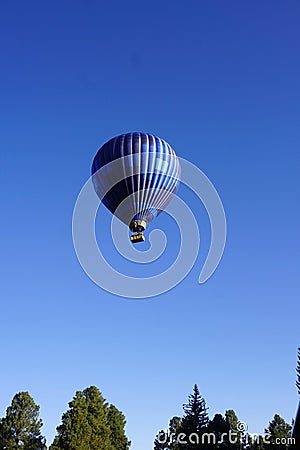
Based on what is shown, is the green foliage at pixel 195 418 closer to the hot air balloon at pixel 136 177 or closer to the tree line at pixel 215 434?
the tree line at pixel 215 434

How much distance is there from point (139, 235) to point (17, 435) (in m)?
22.9

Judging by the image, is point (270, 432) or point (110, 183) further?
point (270, 432)

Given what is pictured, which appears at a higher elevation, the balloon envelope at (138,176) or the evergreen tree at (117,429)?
the balloon envelope at (138,176)

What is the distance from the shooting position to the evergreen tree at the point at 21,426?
47812mm

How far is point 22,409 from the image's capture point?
1930 inches

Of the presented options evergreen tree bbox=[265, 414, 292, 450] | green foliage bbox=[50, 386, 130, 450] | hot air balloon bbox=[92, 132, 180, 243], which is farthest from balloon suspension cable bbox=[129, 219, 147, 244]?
evergreen tree bbox=[265, 414, 292, 450]

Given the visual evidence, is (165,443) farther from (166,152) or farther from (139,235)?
(166,152)

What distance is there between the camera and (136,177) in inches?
1479

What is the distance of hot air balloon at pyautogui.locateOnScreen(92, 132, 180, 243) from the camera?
3769 centimetres

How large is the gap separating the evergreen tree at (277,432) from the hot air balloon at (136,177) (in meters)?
30.9

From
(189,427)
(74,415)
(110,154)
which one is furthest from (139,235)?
(189,427)

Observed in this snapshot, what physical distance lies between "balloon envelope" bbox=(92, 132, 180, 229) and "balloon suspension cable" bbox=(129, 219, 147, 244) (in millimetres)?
232

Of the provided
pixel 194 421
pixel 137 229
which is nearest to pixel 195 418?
pixel 194 421

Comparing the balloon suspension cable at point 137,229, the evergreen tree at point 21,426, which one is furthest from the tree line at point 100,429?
the balloon suspension cable at point 137,229
